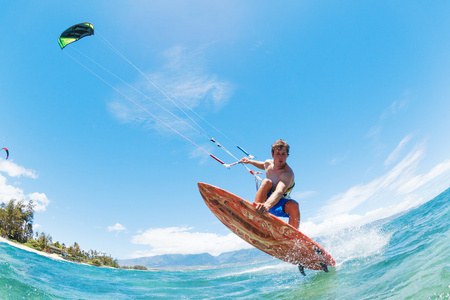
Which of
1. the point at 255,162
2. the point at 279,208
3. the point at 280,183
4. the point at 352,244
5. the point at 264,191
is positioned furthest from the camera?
the point at 352,244

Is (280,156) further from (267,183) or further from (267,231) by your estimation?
(267,231)

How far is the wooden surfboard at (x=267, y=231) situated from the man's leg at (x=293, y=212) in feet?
1.49

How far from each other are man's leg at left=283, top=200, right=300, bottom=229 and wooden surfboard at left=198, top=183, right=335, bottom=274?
1.49 feet

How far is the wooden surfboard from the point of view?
5578 millimetres

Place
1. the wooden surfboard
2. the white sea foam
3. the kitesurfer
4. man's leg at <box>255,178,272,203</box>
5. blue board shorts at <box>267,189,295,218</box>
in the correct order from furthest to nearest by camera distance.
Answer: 1. the white sea foam
2. blue board shorts at <box>267,189,295,218</box>
3. man's leg at <box>255,178,272,203</box>
4. the kitesurfer
5. the wooden surfboard

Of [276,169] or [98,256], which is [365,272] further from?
[98,256]

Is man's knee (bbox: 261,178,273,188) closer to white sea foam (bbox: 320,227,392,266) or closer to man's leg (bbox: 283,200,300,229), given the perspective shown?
man's leg (bbox: 283,200,300,229)

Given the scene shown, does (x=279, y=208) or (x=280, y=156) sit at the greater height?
(x=280, y=156)

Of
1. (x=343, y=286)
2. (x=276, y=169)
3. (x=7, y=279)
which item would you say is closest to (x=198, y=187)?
(x=276, y=169)

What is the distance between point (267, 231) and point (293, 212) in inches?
31.5

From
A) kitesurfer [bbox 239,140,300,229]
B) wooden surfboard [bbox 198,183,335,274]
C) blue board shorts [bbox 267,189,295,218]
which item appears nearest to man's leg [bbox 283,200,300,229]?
kitesurfer [bbox 239,140,300,229]

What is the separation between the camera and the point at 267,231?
5.85 meters

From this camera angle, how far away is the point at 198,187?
6.54 m

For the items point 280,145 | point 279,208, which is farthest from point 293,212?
point 280,145
